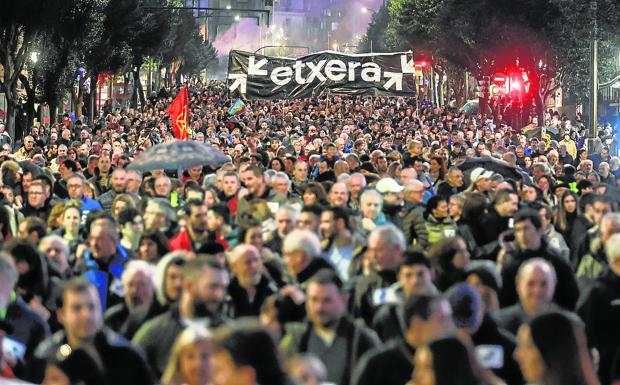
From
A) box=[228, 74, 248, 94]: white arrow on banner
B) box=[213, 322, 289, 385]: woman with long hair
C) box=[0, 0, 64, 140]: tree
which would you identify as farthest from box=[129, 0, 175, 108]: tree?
box=[213, 322, 289, 385]: woman with long hair

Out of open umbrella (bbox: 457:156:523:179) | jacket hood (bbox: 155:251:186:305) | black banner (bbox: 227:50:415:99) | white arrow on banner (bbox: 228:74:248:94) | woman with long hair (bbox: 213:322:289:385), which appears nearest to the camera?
woman with long hair (bbox: 213:322:289:385)

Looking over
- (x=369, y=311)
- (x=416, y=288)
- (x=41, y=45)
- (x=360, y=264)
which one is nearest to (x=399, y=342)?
(x=416, y=288)

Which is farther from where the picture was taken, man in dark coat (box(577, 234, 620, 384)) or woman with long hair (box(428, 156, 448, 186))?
woman with long hair (box(428, 156, 448, 186))

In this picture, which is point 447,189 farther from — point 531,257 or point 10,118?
point 10,118

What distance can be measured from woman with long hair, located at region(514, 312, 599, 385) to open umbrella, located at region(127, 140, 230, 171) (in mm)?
9244

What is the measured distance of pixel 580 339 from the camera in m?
5.23

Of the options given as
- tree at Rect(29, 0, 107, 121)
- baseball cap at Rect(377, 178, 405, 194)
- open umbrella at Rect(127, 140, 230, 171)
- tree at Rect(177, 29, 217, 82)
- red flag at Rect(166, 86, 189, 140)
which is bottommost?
baseball cap at Rect(377, 178, 405, 194)

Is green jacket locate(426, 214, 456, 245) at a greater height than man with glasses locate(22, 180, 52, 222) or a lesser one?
lesser

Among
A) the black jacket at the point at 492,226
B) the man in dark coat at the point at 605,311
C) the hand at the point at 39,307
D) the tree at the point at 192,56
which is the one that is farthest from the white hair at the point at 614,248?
the tree at the point at 192,56

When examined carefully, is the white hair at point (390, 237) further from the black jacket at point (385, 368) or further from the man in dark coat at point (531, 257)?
the black jacket at point (385, 368)

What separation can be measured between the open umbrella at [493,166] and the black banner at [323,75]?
10367mm

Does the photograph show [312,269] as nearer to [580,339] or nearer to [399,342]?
[399,342]

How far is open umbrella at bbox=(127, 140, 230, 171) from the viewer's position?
14336mm

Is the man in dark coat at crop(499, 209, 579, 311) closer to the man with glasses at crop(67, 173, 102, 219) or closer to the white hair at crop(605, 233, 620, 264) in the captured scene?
the white hair at crop(605, 233, 620, 264)
